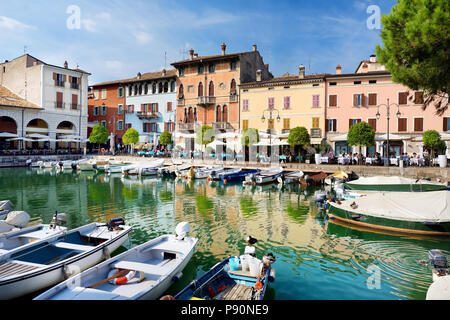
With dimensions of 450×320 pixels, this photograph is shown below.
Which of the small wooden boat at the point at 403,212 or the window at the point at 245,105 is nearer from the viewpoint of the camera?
the small wooden boat at the point at 403,212

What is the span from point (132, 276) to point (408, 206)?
11.0 metres

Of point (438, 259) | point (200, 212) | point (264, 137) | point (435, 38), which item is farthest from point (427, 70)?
point (264, 137)

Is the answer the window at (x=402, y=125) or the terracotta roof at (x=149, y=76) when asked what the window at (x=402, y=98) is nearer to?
the window at (x=402, y=125)

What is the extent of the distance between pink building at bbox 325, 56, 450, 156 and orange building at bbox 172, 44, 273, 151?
35.3 feet

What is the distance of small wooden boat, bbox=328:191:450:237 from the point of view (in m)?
11.7

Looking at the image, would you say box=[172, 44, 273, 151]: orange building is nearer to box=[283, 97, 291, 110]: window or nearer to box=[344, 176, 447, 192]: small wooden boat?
box=[283, 97, 291, 110]: window

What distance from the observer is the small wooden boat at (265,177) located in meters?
27.2

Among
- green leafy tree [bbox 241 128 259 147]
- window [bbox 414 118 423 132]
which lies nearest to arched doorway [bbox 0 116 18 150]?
green leafy tree [bbox 241 128 259 147]

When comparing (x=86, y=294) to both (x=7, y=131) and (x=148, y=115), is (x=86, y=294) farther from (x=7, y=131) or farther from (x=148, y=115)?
(x=7, y=131)

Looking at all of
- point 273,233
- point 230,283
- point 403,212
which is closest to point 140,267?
point 230,283

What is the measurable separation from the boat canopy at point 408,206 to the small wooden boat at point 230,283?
24.6 ft

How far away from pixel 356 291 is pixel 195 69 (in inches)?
1610

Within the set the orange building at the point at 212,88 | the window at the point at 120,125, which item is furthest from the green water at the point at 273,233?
the window at the point at 120,125

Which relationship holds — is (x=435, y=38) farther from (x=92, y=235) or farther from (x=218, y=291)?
(x=92, y=235)
